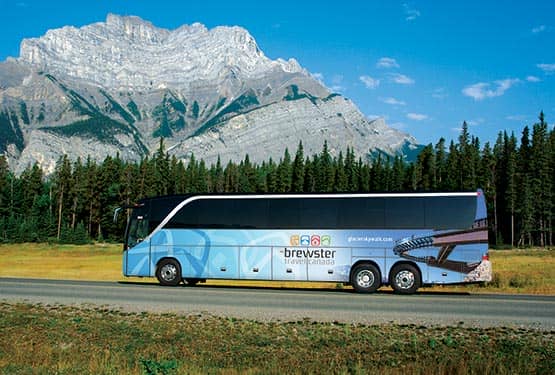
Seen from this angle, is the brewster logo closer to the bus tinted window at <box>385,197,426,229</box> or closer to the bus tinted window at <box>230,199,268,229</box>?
the bus tinted window at <box>230,199,268,229</box>

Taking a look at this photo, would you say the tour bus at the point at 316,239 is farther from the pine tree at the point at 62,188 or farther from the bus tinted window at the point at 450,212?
the pine tree at the point at 62,188

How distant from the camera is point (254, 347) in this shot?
11664mm

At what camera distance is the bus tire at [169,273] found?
25688 mm

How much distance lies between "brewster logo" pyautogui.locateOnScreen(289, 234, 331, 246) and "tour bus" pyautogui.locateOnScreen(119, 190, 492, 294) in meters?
0.04

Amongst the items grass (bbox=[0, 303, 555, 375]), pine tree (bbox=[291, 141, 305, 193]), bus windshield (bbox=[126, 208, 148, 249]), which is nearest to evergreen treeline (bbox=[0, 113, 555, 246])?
pine tree (bbox=[291, 141, 305, 193])

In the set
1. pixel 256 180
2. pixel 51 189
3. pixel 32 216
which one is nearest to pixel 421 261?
pixel 32 216

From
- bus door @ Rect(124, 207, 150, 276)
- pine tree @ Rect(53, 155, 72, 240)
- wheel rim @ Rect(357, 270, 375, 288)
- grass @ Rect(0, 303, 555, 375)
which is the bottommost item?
grass @ Rect(0, 303, 555, 375)

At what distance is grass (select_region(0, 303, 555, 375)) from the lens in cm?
1012

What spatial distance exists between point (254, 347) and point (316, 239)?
1249 cm

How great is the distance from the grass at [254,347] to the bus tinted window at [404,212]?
9530 millimetres

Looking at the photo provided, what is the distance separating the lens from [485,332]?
1327cm

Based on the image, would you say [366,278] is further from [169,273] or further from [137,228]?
[137,228]

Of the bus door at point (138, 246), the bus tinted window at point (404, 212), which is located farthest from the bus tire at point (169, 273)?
the bus tinted window at point (404, 212)

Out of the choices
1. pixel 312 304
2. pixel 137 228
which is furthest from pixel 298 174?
pixel 312 304
